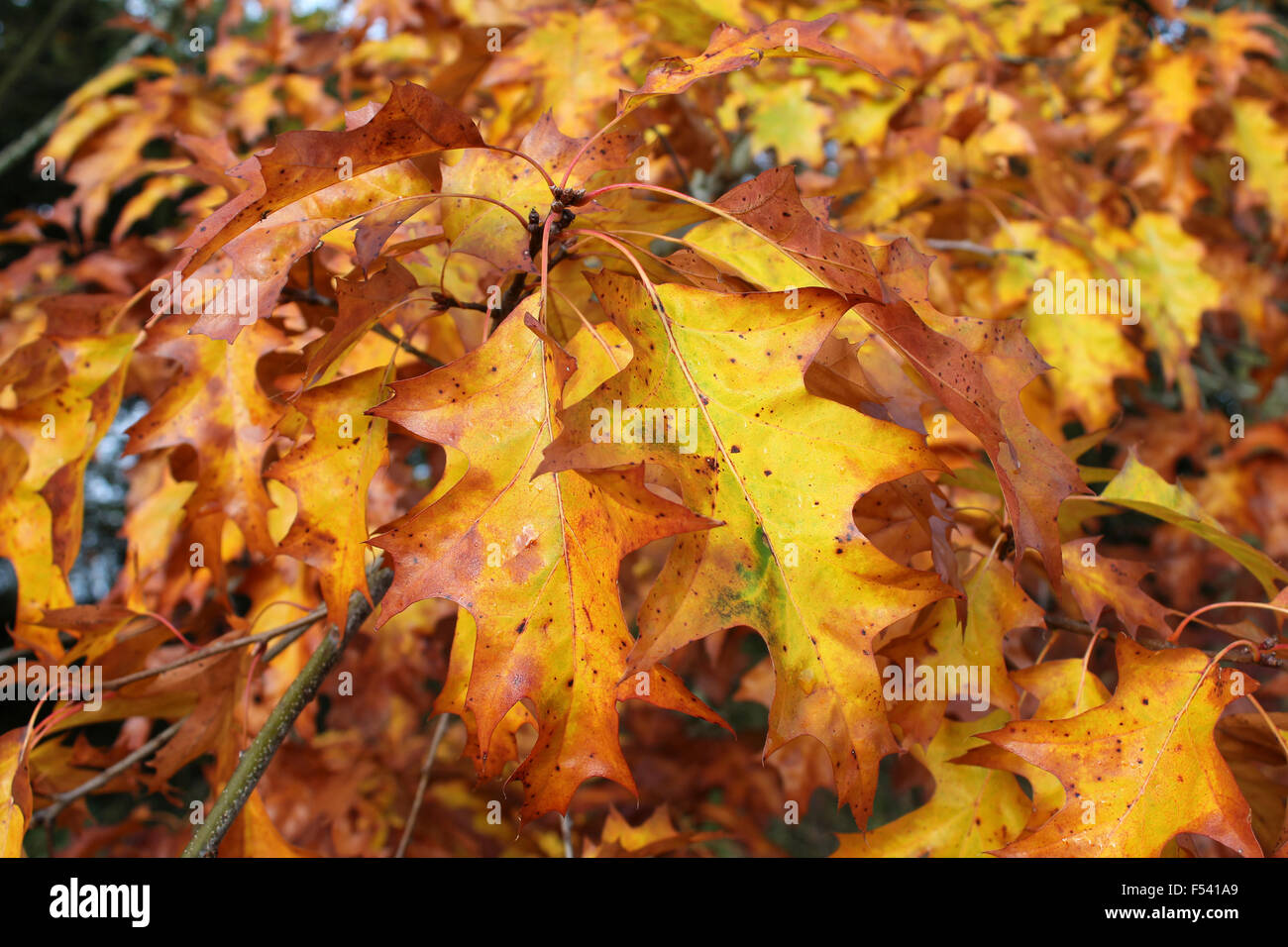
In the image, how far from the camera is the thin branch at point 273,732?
104 centimetres

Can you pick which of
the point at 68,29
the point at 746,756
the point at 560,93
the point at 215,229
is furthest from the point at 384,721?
the point at 68,29

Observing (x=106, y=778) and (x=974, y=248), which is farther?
(x=974, y=248)

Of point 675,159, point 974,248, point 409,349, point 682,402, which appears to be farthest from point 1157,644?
point 675,159

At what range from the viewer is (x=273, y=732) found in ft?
3.61

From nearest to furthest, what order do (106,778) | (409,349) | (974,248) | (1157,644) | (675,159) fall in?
(1157,644) → (409,349) → (106,778) → (974,248) → (675,159)

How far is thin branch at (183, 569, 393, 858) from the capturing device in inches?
40.8

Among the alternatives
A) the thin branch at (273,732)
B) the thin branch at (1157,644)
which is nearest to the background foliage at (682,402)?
the thin branch at (1157,644)

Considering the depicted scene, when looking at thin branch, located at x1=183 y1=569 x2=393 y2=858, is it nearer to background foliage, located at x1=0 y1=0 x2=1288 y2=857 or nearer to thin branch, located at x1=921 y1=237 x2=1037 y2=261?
background foliage, located at x1=0 y1=0 x2=1288 y2=857

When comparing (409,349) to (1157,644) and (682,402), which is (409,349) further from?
(1157,644)

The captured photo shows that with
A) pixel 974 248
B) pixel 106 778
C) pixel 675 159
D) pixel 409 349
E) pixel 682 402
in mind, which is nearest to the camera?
pixel 682 402

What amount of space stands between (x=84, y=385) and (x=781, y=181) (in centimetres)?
105

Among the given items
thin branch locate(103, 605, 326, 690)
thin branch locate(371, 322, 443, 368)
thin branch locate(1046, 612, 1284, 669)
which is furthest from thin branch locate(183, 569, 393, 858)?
thin branch locate(1046, 612, 1284, 669)

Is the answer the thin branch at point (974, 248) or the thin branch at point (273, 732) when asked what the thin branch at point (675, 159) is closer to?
the thin branch at point (974, 248)

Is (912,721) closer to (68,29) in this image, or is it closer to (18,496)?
(18,496)
